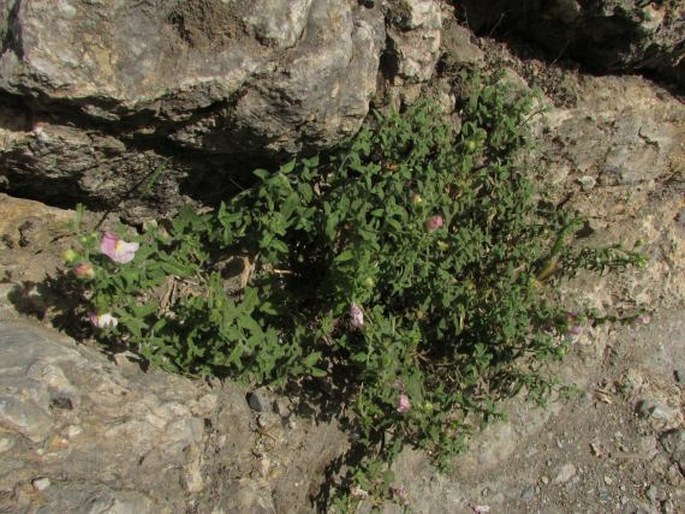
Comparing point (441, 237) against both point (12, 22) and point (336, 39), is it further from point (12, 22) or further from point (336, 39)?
point (12, 22)

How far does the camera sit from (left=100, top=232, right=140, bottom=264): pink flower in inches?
119

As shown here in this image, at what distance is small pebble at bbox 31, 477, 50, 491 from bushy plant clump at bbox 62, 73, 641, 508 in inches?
28.0

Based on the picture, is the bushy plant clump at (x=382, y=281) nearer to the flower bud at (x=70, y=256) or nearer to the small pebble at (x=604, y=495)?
the flower bud at (x=70, y=256)

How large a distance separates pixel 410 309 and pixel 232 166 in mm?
1307

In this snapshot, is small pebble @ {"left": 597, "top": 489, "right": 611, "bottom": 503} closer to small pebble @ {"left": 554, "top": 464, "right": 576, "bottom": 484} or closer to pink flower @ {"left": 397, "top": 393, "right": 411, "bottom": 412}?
small pebble @ {"left": 554, "top": 464, "right": 576, "bottom": 484}

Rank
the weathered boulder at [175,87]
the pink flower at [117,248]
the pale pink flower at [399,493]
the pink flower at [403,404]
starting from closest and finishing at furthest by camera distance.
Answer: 1. the weathered boulder at [175,87]
2. the pink flower at [117,248]
3. the pink flower at [403,404]
4. the pale pink flower at [399,493]

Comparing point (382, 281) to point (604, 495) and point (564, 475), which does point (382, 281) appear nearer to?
point (564, 475)

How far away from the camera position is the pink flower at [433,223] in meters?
3.65

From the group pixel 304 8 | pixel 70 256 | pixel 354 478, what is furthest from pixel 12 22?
pixel 354 478

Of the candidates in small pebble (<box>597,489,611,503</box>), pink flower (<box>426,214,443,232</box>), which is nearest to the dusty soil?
small pebble (<box>597,489,611,503</box>)

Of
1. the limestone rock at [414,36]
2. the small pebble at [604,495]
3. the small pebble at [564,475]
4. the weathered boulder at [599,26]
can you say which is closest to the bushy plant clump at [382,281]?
the limestone rock at [414,36]

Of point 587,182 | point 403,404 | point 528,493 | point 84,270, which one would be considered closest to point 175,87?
point 84,270

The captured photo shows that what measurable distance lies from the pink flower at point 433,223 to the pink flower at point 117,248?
5.03ft

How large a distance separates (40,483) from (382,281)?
6.29 ft
